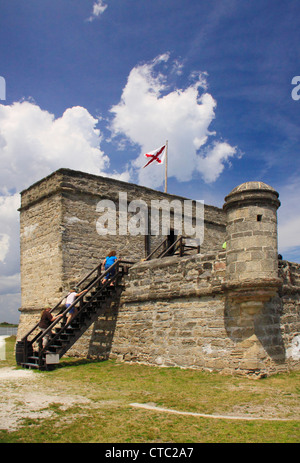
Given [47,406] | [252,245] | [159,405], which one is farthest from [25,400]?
[252,245]

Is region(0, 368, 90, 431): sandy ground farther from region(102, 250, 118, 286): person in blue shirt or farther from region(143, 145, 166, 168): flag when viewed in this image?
region(143, 145, 166, 168): flag

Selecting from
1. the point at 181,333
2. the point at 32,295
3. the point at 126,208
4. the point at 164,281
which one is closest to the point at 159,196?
the point at 126,208

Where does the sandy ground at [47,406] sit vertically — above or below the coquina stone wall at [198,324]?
below

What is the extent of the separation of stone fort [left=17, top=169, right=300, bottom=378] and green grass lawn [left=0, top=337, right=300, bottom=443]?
0.55 meters

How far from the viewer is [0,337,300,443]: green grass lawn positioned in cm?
451

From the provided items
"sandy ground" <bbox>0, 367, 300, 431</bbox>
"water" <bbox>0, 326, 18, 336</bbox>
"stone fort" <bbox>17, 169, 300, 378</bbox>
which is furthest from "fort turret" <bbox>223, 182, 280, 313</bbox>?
"water" <bbox>0, 326, 18, 336</bbox>

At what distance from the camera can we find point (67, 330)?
35.4ft

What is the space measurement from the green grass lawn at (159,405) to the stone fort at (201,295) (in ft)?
1.79

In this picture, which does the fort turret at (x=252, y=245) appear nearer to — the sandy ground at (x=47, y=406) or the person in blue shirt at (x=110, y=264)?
the sandy ground at (x=47, y=406)

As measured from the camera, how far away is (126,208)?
665 inches

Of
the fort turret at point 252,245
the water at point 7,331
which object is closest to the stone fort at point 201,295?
the fort turret at point 252,245

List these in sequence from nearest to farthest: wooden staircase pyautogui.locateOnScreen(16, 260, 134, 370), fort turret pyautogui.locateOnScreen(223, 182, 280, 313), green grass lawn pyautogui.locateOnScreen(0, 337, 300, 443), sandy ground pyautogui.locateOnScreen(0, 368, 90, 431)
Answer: green grass lawn pyautogui.locateOnScreen(0, 337, 300, 443)
sandy ground pyautogui.locateOnScreen(0, 368, 90, 431)
fort turret pyautogui.locateOnScreen(223, 182, 280, 313)
wooden staircase pyautogui.locateOnScreen(16, 260, 134, 370)

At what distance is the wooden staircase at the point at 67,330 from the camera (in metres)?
9.92
